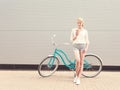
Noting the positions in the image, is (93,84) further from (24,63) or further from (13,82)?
(24,63)

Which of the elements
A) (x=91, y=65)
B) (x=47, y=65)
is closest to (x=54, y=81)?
(x=47, y=65)

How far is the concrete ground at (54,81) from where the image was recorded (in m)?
9.09

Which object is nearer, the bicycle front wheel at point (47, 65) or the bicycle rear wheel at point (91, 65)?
Result: the bicycle front wheel at point (47, 65)

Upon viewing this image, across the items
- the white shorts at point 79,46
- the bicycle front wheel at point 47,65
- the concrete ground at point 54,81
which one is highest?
the white shorts at point 79,46

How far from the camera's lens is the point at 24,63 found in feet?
39.4

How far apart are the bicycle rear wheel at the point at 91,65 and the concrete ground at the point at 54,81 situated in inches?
7.2

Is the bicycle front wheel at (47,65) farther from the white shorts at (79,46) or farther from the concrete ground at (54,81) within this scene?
the white shorts at (79,46)

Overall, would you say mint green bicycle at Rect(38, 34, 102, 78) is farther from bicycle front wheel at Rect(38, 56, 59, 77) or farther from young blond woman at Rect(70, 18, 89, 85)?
young blond woman at Rect(70, 18, 89, 85)

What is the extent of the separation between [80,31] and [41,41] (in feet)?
8.51

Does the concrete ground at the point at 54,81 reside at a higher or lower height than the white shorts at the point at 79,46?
lower

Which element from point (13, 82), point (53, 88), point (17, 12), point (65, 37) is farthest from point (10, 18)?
point (53, 88)

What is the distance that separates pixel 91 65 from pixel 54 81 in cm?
144

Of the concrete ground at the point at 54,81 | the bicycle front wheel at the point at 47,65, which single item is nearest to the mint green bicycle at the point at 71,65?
the bicycle front wheel at the point at 47,65

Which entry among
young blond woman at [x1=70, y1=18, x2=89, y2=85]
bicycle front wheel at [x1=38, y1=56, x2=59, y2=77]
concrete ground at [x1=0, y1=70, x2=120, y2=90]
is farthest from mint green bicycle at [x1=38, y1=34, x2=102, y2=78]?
young blond woman at [x1=70, y1=18, x2=89, y2=85]
